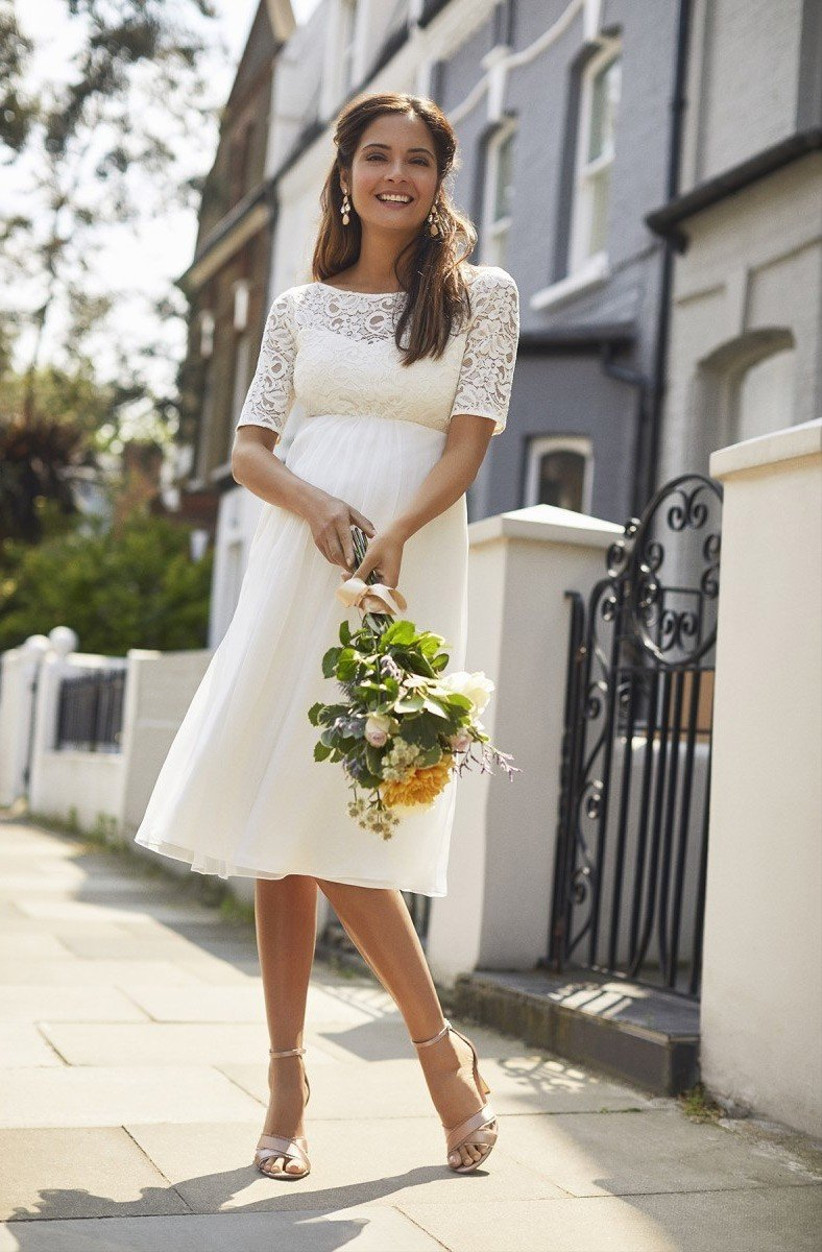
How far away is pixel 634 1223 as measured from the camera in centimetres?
276

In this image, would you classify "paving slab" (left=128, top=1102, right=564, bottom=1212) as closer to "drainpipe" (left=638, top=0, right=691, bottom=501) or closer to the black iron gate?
the black iron gate

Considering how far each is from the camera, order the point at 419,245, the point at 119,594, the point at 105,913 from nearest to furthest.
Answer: the point at 419,245, the point at 105,913, the point at 119,594

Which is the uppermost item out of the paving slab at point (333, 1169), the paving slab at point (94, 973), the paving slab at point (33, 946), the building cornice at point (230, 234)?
the building cornice at point (230, 234)

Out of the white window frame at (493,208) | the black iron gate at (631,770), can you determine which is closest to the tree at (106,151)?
the white window frame at (493,208)

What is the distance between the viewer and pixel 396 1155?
10.4ft

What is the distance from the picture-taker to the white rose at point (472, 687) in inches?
109

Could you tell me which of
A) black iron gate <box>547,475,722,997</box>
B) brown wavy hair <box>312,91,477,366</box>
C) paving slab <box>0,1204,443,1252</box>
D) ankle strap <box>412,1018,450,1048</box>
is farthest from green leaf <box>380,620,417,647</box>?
black iron gate <box>547,475,722,997</box>

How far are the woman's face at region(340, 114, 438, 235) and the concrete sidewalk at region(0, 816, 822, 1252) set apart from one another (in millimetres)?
2008

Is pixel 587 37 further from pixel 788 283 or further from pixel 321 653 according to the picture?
pixel 321 653

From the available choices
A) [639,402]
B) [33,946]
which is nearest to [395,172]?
[33,946]

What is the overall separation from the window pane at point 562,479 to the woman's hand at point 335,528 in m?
8.73

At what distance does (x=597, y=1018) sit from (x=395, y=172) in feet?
7.74

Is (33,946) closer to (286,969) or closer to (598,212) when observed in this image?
(286,969)

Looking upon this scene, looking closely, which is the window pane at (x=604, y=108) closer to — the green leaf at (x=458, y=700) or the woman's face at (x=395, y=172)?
the woman's face at (x=395, y=172)
